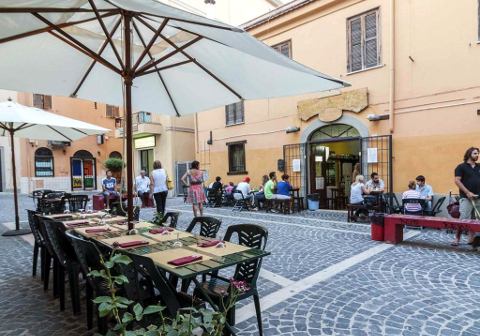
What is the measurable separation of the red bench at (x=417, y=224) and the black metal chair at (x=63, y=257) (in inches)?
207

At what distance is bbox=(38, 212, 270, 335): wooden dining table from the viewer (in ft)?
8.00

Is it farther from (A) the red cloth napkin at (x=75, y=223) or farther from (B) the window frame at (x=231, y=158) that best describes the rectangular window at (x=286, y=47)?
(A) the red cloth napkin at (x=75, y=223)

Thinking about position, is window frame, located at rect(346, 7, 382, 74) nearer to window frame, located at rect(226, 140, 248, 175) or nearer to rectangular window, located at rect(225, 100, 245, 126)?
rectangular window, located at rect(225, 100, 245, 126)

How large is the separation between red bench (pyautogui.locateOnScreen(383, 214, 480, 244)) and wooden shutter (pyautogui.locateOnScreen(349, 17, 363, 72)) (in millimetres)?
5581

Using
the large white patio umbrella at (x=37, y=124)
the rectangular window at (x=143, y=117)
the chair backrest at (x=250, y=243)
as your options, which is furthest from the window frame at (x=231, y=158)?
the chair backrest at (x=250, y=243)

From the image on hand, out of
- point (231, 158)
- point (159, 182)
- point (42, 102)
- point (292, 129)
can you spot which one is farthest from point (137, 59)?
point (42, 102)

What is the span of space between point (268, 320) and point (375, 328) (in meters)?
0.98

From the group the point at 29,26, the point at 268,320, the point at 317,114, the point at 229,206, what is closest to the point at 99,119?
the point at 229,206

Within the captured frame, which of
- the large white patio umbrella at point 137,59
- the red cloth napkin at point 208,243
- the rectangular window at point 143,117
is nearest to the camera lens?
the large white patio umbrella at point 137,59

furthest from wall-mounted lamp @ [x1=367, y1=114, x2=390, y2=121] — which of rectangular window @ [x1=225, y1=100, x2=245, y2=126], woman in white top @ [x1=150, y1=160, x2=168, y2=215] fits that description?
woman in white top @ [x1=150, y1=160, x2=168, y2=215]

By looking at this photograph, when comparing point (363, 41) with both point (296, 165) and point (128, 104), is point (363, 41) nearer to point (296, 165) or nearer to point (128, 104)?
point (296, 165)

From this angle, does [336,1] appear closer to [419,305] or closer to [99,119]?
[419,305]

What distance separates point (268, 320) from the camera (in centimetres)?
320

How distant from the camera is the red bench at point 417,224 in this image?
5359mm
